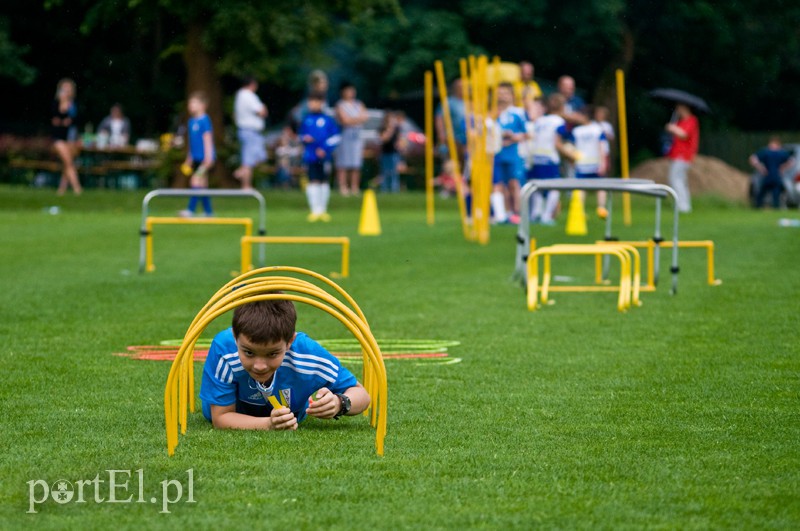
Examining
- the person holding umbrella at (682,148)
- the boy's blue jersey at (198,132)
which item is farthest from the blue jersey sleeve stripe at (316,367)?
the person holding umbrella at (682,148)

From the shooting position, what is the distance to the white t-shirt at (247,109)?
26547mm

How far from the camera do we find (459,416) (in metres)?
7.21

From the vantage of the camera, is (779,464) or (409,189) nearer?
(779,464)


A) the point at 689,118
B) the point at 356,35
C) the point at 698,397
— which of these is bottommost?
the point at 698,397

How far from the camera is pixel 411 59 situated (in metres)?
45.2

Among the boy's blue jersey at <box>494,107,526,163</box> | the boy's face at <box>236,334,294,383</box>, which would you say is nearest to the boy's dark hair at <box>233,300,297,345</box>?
the boy's face at <box>236,334,294,383</box>

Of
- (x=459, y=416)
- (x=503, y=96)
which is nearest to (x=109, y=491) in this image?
(x=459, y=416)

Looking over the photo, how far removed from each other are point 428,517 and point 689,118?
23.6 meters

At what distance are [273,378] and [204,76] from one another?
27142 millimetres

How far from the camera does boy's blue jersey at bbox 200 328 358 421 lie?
22.0 feet

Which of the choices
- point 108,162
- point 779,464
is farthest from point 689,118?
point 779,464

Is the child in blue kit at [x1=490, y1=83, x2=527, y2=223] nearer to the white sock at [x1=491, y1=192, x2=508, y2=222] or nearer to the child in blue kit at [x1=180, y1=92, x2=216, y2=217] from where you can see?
the white sock at [x1=491, y1=192, x2=508, y2=222]

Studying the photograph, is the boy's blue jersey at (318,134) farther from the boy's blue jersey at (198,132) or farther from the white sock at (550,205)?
the white sock at (550,205)

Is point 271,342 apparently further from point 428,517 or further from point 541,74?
point 541,74
